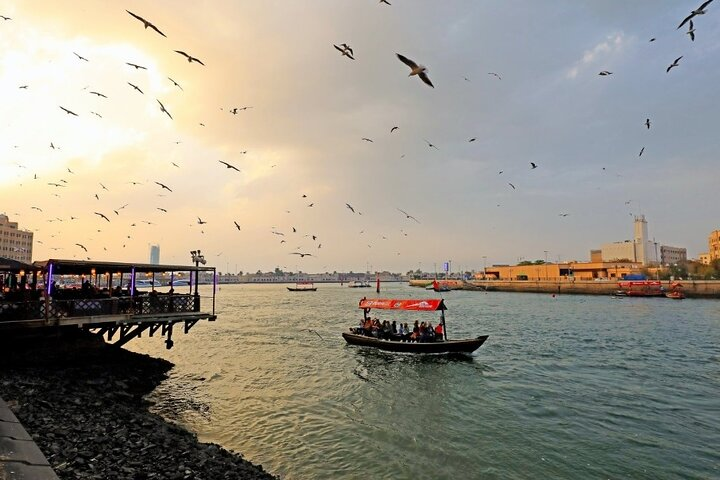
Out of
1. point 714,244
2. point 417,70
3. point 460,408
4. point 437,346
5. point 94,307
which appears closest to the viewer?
point 417,70

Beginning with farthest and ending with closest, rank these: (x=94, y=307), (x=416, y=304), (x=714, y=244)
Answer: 1. (x=714, y=244)
2. (x=416, y=304)
3. (x=94, y=307)

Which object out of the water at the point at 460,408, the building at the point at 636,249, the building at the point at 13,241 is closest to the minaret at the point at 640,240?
the building at the point at 636,249

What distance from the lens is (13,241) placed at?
144 metres

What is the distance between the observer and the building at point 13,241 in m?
139

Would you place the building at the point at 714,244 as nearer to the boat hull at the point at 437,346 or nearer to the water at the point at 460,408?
the water at the point at 460,408

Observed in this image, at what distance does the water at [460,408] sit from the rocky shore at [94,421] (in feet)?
5.56

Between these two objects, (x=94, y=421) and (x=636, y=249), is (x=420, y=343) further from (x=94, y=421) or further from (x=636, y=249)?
(x=636, y=249)

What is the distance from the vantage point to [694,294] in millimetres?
89125

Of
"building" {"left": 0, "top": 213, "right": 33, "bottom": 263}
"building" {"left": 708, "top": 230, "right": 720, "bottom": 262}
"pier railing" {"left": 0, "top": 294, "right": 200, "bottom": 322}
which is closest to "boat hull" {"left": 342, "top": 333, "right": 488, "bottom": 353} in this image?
"pier railing" {"left": 0, "top": 294, "right": 200, "bottom": 322}

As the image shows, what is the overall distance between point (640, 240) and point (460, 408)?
203 m

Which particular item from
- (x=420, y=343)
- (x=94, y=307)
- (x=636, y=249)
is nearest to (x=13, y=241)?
(x=94, y=307)

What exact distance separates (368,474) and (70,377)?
13.2m

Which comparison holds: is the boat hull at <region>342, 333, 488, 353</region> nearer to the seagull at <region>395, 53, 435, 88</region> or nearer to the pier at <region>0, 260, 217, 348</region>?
the pier at <region>0, 260, 217, 348</region>

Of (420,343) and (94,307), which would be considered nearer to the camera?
(94,307)
